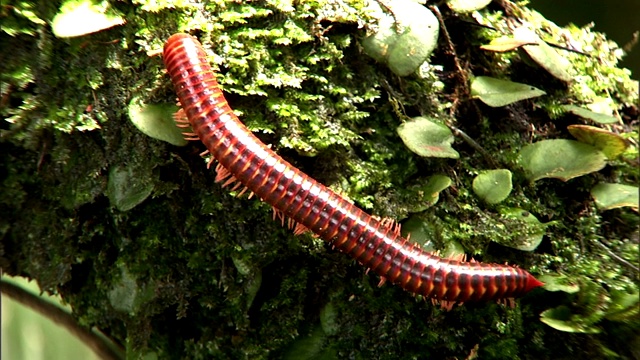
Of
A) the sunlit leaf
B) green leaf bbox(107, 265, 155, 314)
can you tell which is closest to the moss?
green leaf bbox(107, 265, 155, 314)

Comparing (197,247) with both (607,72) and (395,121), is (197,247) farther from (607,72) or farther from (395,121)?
(607,72)

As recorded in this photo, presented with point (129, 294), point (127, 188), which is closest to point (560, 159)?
point (127, 188)

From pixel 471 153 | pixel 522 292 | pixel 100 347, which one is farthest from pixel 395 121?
pixel 100 347

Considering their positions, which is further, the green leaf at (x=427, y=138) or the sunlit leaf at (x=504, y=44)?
the sunlit leaf at (x=504, y=44)

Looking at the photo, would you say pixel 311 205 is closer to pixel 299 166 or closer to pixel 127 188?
pixel 299 166

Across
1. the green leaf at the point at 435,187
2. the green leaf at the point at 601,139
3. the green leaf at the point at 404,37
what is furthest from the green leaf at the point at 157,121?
the green leaf at the point at 601,139

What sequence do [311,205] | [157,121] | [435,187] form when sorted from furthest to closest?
1. [435,187]
2. [157,121]
3. [311,205]

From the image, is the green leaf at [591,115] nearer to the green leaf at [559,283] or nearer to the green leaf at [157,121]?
the green leaf at [559,283]
